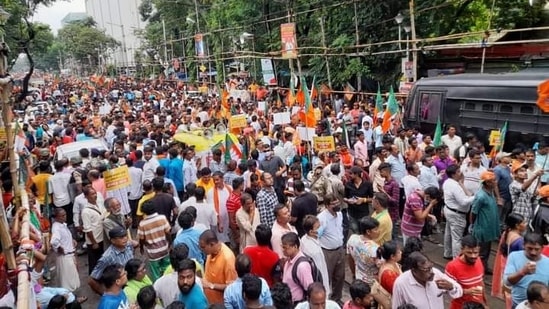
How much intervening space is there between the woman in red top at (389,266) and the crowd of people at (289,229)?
1cm

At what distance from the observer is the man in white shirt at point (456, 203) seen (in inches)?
259

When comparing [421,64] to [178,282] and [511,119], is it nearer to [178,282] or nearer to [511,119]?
[511,119]

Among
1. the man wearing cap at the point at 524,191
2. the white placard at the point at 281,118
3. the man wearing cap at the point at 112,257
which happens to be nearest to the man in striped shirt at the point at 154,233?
the man wearing cap at the point at 112,257

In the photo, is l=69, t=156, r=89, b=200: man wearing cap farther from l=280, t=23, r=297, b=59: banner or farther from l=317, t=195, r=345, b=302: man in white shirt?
l=280, t=23, r=297, b=59: banner

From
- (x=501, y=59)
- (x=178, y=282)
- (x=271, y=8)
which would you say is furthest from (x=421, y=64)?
(x=178, y=282)

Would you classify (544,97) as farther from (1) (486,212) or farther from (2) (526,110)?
(2) (526,110)

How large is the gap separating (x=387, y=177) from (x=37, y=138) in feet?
39.1

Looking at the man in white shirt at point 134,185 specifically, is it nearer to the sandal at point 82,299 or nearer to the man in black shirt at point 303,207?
the sandal at point 82,299

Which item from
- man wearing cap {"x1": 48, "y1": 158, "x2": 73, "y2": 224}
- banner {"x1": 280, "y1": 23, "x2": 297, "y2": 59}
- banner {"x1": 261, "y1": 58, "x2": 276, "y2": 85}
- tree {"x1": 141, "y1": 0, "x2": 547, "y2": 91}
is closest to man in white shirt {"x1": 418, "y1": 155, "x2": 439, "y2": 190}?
man wearing cap {"x1": 48, "y1": 158, "x2": 73, "y2": 224}

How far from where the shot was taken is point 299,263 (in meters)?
4.59

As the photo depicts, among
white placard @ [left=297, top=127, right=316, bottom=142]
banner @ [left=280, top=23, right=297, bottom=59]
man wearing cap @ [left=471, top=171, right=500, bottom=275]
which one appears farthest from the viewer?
banner @ [left=280, top=23, right=297, bottom=59]

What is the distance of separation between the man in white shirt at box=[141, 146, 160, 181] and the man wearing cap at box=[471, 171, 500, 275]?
5273 millimetres

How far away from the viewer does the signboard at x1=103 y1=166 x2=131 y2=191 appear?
24.1 feet

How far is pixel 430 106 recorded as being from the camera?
1199 centimetres
